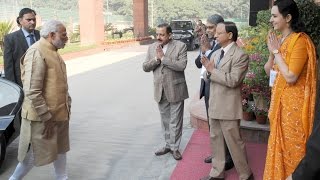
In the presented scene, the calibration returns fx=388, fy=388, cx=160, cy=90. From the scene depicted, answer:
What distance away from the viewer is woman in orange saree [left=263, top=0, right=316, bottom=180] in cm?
274

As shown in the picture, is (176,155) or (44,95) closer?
(44,95)

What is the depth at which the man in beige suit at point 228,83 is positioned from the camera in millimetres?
3469

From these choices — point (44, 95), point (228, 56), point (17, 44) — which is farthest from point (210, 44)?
point (17, 44)

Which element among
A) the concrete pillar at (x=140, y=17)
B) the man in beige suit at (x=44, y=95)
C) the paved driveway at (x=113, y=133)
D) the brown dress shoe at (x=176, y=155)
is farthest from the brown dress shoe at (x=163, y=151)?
the concrete pillar at (x=140, y=17)

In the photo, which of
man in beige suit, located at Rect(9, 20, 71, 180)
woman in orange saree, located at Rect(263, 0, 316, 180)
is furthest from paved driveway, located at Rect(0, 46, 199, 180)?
woman in orange saree, located at Rect(263, 0, 316, 180)

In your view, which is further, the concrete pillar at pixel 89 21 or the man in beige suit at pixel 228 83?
the concrete pillar at pixel 89 21

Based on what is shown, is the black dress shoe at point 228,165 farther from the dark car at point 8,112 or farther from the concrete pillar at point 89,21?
the concrete pillar at point 89,21

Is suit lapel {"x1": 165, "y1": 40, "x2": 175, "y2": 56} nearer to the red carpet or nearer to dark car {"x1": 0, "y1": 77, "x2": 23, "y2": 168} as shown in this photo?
the red carpet

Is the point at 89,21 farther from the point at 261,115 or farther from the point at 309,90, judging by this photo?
the point at 309,90

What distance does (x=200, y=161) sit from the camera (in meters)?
4.54

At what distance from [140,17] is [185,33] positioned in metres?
8.41

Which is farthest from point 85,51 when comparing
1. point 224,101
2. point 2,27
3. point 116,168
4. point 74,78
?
point 224,101

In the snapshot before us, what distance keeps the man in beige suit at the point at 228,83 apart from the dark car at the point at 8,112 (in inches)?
87.1

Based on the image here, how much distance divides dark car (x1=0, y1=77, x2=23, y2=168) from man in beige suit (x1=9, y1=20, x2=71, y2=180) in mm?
724
